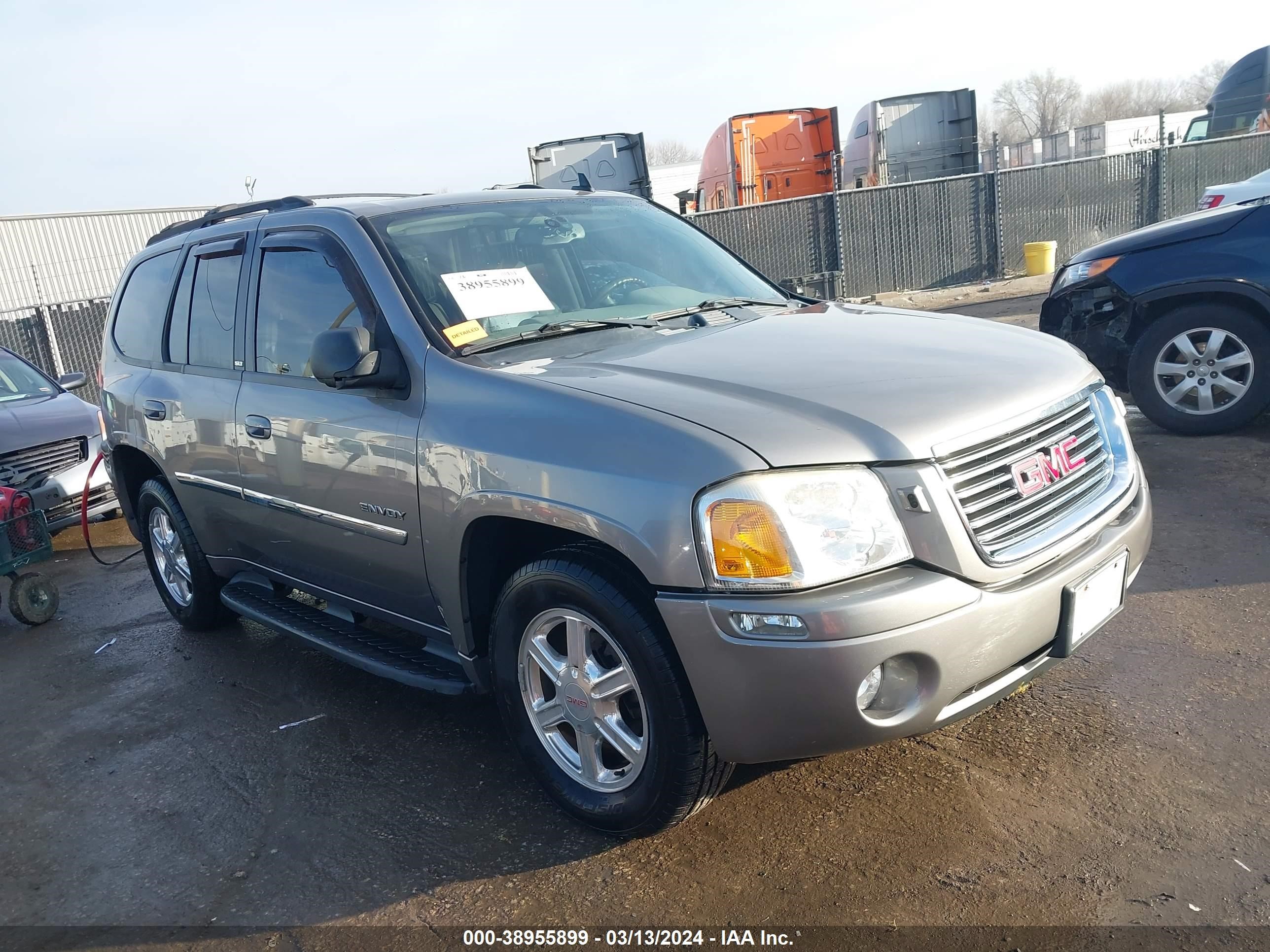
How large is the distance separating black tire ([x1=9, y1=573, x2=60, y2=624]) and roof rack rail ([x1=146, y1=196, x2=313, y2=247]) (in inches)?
80.1

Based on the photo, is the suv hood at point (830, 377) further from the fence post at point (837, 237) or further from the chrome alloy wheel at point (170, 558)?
the fence post at point (837, 237)

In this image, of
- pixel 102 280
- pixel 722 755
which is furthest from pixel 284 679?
pixel 102 280

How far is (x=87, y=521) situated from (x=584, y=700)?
511 centimetres

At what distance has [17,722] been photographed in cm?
444

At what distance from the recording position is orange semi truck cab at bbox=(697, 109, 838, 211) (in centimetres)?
2039

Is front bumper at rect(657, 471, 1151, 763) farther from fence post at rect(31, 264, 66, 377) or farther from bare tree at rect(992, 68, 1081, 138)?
bare tree at rect(992, 68, 1081, 138)

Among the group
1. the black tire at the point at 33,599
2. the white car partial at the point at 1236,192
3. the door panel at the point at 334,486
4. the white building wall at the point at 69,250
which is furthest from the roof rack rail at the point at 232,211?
the white building wall at the point at 69,250

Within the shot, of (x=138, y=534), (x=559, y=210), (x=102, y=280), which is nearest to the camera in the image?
(x=559, y=210)

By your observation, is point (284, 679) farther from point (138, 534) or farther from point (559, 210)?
point (559, 210)

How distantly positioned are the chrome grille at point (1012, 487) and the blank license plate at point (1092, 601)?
0.59 feet

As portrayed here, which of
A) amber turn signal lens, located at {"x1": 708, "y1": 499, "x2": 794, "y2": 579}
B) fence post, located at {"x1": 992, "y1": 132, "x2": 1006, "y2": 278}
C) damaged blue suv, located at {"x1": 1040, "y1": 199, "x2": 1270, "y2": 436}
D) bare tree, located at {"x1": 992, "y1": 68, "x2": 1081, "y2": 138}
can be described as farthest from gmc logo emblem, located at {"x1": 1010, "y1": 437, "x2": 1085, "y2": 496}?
bare tree, located at {"x1": 992, "y1": 68, "x2": 1081, "y2": 138}

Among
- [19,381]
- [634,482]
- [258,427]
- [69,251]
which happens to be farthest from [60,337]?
[69,251]

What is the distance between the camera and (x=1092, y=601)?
2807 mm

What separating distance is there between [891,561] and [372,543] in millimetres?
1825
